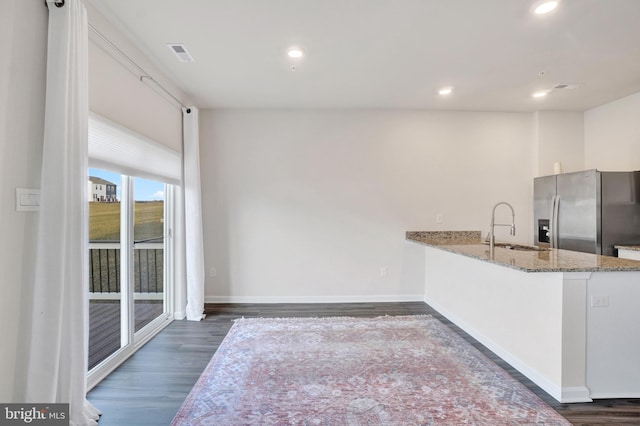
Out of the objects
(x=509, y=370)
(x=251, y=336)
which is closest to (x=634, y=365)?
(x=509, y=370)

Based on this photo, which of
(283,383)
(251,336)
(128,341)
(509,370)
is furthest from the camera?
(251,336)

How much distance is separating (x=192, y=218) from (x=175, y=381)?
1.93 meters

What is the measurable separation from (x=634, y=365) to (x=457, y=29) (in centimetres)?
289

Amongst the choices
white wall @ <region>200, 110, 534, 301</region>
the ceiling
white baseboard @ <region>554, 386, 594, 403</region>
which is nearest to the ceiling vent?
the ceiling

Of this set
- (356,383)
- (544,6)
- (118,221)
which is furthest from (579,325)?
(118,221)

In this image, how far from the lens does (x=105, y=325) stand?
9.40 ft

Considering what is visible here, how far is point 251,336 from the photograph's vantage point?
10.4ft

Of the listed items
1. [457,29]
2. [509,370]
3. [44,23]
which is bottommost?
[509,370]

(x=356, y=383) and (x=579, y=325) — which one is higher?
(x=579, y=325)

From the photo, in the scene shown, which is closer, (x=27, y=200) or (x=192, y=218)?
(x=27, y=200)

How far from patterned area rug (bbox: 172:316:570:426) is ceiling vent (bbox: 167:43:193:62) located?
9.35 ft

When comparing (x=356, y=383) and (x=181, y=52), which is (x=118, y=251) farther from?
(x=356, y=383)

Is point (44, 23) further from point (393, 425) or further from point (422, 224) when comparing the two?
point (422, 224)

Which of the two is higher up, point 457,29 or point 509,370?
point 457,29
